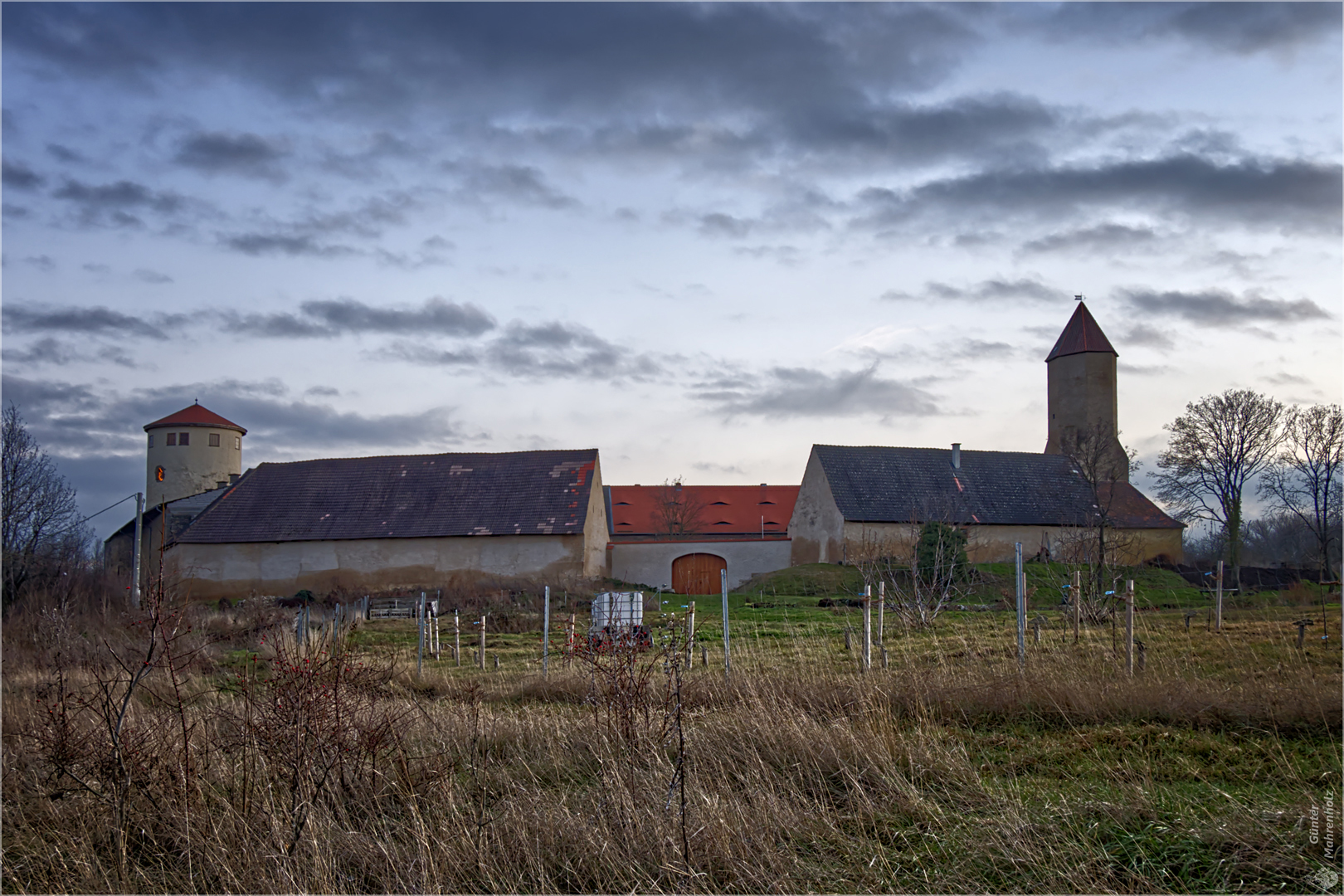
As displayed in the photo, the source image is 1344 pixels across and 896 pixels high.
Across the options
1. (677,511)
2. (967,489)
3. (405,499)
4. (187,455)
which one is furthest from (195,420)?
(967,489)

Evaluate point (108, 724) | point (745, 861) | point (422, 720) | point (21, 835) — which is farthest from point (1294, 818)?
point (21, 835)

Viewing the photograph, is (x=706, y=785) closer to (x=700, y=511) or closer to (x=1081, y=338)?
(x=1081, y=338)

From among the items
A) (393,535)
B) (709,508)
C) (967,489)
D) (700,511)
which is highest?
(967,489)

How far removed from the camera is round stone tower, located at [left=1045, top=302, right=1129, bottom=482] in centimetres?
4566

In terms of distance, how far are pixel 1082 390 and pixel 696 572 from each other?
2228 cm

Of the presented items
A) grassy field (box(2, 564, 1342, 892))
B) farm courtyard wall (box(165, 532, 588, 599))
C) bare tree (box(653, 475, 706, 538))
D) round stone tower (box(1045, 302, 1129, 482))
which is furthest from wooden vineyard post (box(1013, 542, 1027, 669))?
bare tree (box(653, 475, 706, 538))

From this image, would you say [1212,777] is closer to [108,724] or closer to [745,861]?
[745,861]

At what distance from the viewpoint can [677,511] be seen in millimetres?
56156

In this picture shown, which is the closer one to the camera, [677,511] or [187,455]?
[187,455]

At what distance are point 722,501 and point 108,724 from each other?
53.6m

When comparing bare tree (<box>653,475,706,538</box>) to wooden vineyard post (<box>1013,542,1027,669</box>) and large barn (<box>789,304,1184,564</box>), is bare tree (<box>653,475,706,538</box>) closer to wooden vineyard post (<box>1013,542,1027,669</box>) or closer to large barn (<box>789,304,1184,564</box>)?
large barn (<box>789,304,1184,564</box>)

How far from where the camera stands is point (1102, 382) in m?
46.8

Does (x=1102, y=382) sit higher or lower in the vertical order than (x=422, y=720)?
higher

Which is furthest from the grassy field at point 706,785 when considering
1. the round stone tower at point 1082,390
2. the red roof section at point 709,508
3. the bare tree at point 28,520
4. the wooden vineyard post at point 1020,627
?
the red roof section at point 709,508
